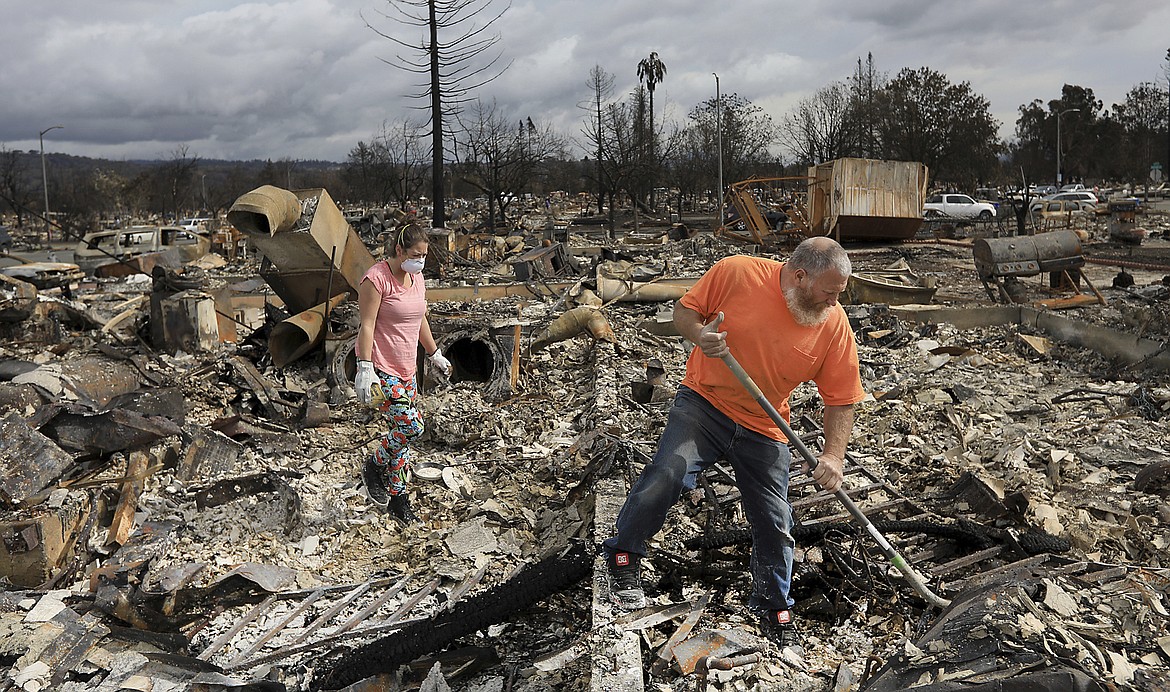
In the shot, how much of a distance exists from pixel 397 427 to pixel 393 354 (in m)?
0.45

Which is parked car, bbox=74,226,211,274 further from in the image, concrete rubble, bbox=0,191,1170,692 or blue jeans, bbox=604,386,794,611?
blue jeans, bbox=604,386,794,611

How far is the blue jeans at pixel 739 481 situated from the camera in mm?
3662

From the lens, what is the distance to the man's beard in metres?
3.54

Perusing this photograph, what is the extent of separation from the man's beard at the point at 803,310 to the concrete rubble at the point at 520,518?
4.00 ft

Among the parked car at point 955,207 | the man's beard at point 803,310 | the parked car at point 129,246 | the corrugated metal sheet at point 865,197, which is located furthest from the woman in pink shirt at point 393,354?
the parked car at point 955,207

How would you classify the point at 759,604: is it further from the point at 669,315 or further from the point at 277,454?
the point at 669,315

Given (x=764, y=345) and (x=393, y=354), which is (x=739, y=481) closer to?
(x=764, y=345)

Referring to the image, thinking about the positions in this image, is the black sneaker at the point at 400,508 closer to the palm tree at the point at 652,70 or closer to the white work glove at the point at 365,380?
the white work glove at the point at 365,380

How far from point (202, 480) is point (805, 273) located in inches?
172

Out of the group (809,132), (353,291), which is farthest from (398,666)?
(809,132)

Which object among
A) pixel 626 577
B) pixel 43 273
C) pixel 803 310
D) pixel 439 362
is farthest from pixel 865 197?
pixel 626 577

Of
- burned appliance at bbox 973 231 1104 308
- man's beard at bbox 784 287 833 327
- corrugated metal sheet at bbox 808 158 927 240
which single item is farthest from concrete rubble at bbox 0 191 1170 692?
corrugated metal sheet at bbox 808 158 927 240

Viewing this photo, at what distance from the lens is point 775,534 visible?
12.1 ft

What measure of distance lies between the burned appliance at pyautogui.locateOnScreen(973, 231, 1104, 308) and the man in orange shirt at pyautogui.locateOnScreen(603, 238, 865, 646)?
9719mm
